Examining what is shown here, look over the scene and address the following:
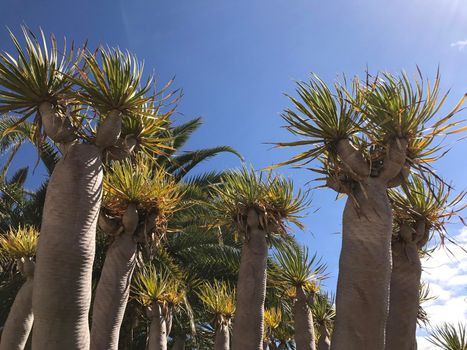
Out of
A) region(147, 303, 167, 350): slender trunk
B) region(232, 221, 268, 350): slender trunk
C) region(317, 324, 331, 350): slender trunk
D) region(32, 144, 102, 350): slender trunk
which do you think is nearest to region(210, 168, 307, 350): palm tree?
region(232, 221, 268, 350): slender trunk

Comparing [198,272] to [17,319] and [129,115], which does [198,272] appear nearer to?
[17,319]

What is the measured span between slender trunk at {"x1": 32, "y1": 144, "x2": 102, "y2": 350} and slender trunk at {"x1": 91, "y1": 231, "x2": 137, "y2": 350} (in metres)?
1.05

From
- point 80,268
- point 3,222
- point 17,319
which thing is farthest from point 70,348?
point 3,222

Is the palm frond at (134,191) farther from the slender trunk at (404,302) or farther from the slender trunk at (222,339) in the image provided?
the slender trunk at (222,339)

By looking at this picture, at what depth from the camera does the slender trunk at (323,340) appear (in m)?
9.19

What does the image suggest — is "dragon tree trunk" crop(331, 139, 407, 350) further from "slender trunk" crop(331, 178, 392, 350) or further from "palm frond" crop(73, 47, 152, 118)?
"palm frond" crop(73, 47, 152, 118)

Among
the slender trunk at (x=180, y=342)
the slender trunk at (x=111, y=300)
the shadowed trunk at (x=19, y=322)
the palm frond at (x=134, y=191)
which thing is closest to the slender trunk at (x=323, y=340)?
the slender trunk at (x=180, y=342)

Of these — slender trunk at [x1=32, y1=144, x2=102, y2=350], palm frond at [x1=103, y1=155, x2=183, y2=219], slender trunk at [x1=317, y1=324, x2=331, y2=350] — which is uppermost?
palm frond at [x1=103, y1=155, x2=183, y2=219]

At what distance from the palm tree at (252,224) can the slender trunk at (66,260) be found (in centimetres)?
244

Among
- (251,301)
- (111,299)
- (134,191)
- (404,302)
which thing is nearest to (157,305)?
(251,301)

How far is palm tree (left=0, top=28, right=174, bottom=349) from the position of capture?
363 centimetres

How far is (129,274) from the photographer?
5102 millimetres

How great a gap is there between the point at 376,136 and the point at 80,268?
10.6ft

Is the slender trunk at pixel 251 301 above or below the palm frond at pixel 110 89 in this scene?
below
